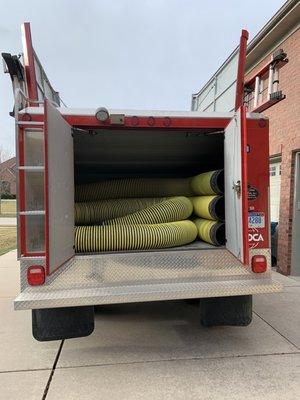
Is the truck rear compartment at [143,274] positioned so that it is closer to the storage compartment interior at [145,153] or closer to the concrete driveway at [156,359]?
the storage compartment interior at [145,153]

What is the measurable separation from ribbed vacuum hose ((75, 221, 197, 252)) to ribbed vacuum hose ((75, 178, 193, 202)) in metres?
1.05

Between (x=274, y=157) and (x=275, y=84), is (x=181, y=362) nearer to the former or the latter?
(x=275, y=84)

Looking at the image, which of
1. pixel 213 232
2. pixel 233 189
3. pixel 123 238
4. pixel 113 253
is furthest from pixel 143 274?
pixel 233 189

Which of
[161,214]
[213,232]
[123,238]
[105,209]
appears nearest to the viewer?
[123,238]

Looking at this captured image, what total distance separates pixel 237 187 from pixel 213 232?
0.85 m

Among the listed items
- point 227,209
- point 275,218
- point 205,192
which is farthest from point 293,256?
point 227,209

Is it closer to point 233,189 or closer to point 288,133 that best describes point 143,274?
point 233,189

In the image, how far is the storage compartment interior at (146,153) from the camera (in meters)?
4.26

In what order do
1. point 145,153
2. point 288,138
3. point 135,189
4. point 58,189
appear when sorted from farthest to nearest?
1. point 288,138
2. point 135,189
3. point 145,153
4. point 58,189

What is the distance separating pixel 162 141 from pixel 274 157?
4666mm

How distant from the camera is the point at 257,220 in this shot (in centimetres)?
382

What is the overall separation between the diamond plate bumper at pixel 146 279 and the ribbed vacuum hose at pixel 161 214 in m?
0.78

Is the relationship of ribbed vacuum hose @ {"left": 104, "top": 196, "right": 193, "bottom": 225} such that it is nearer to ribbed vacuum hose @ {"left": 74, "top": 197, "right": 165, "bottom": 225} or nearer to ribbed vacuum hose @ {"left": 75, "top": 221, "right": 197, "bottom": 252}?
ribbed vacuum hose @ {"left": 74, "top": 197, "right": 165, "bottom": 225}

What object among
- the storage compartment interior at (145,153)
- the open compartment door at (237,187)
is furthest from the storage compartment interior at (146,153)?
the open compartment door at (237,187)
